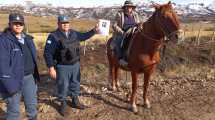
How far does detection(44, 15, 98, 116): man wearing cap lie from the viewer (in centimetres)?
734

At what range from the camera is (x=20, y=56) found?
19.6ft

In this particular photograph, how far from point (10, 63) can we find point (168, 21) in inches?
116

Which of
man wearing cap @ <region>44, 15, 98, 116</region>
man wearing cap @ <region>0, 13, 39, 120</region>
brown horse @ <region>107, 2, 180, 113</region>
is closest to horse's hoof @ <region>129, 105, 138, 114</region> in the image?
brown horse @ <region>107, 2, 180, 113</region>

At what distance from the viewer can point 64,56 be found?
294 inches

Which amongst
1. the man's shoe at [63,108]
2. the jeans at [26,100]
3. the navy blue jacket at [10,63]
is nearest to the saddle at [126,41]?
the man's shoe at [63,108]

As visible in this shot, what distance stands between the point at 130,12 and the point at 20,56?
3496 millimetres

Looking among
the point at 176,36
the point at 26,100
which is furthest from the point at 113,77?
the point at 26,100

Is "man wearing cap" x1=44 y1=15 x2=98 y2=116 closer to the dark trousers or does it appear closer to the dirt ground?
the dirt ground

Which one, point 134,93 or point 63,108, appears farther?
point 134,93

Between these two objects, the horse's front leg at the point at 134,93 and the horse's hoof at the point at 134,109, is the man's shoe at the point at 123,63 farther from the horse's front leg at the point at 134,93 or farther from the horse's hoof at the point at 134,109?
the horse's hoof at the point at 134,109

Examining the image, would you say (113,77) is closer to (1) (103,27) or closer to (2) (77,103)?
(2) (77,103)

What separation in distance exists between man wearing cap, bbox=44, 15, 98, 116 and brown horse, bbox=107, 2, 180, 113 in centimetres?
89

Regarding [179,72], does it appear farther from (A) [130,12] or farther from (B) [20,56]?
(B) [20,56]

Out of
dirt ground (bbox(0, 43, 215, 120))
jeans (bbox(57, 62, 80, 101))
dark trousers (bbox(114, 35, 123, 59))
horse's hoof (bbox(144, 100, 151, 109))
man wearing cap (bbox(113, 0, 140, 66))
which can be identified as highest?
man wearing cap (bbox(113, 0, 140, 66))
